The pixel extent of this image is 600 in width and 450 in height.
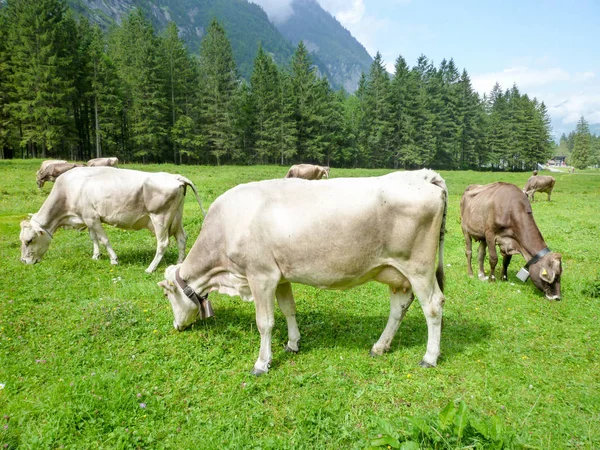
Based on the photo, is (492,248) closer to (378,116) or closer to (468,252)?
(468,252)

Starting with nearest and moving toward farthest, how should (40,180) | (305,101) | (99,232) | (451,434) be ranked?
(451,434)
(99,232)
(40,180)
(305,101)

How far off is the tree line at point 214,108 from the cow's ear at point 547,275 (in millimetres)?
42571

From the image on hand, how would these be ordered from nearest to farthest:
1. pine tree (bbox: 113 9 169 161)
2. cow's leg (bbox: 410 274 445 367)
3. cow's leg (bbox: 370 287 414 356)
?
cow's leg (bbox: 410 274 445 367), cow's leg (bbox: 370 287 414 356), pine tree (bbox: 113 9 169 161)

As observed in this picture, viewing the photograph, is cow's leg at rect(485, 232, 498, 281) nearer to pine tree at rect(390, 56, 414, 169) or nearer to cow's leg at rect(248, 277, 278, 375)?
cow's leg at rect(248, 277, 278, 375)

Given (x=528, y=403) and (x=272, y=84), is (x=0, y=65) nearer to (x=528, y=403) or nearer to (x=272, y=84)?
(x=272, y=84)

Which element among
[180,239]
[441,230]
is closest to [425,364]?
[441,230]

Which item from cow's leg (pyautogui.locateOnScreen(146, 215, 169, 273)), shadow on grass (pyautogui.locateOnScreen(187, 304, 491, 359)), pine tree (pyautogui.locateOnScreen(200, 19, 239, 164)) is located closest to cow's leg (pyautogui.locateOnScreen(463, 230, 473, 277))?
shadow on grass (pyautogui.locateOnScreen(187, 304, 491, 359))

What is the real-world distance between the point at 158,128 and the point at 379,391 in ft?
158

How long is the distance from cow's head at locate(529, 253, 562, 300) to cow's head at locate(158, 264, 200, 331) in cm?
713

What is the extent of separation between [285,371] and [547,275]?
20.0 ft

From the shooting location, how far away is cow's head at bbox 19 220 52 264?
8953 millimetres

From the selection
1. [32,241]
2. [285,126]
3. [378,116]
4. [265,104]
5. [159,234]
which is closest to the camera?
[32,241]

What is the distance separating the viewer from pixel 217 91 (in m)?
49.9

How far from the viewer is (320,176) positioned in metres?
25.4
